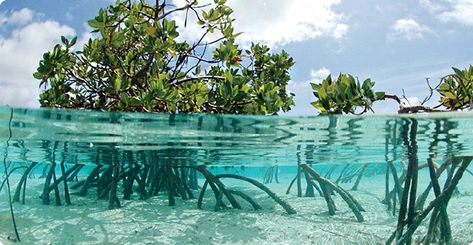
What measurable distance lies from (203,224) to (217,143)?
3.67ft

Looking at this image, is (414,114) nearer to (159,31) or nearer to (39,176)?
(159,31)

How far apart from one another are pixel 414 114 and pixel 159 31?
250 cm

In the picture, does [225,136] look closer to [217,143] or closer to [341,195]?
[217,143]

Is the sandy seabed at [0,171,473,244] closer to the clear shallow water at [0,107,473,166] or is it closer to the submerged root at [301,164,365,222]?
the submerged root at [301,164,365,222]

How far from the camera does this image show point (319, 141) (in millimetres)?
5141

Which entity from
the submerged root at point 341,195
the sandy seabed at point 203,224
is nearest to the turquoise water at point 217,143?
the sandy seabed at point 203,224

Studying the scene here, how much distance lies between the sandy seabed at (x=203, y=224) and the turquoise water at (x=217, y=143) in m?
0.23

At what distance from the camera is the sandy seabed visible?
14.3 ft

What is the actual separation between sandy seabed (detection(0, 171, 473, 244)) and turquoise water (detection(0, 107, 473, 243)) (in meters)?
0.23

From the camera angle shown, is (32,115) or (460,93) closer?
(460,93)

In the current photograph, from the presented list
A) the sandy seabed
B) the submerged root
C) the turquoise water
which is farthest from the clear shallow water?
the sandy seabed

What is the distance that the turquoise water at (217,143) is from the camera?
4012mm

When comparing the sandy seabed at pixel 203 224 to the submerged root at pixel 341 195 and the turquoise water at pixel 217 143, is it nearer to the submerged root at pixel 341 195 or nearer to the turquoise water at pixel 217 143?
the submerged root at pixel 341 195

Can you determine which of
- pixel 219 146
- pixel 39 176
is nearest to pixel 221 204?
pixel 219 146
